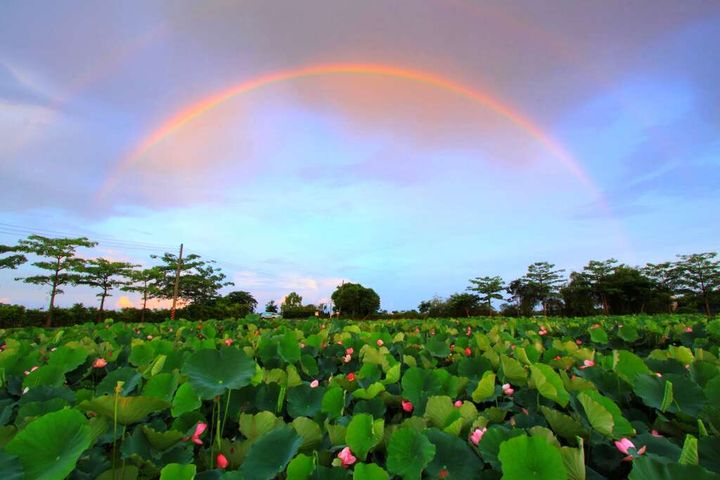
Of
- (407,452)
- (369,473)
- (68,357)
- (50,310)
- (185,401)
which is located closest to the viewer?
(369,473)

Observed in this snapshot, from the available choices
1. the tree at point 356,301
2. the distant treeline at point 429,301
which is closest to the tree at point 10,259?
the distant treeline at point 429,301

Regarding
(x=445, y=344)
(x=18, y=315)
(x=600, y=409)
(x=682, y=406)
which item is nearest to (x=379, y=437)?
(x=600, y=409)

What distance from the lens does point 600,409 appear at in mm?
950

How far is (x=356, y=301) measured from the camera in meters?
55.3

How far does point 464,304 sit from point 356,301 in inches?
568

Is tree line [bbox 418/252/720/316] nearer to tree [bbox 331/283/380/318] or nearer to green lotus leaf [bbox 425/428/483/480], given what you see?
tree [bbox 331/283/380/318]

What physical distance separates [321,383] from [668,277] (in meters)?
62.1

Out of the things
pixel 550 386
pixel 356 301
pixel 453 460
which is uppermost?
pixel 356 301

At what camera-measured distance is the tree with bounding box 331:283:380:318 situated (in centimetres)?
5506

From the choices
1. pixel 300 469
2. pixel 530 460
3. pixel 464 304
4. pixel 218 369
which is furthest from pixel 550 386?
pixel 464 304

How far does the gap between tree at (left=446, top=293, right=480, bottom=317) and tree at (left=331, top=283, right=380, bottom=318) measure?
35.0ft

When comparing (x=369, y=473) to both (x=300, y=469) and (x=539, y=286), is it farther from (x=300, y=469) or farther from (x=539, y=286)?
(x=539, y=286)

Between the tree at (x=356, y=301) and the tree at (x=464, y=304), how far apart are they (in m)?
10.7

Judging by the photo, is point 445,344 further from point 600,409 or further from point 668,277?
point 668,277
